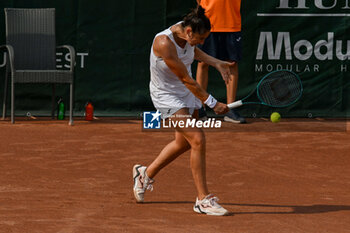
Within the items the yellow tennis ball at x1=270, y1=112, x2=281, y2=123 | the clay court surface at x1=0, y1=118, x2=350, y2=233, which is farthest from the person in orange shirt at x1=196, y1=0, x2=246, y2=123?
the clay court surface at x1=0, y1=118, x2=350, y2=233

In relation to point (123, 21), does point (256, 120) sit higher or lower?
lower

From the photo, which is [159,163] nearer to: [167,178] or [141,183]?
[141,183]

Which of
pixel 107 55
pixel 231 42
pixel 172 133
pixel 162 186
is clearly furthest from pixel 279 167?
pixel 107 55

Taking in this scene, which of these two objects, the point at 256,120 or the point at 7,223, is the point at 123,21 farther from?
the point at 7,223

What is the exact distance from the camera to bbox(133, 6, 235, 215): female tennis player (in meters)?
5.15

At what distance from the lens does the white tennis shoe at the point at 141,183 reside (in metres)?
5.55

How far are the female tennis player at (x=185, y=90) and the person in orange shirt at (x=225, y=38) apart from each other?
415 cm

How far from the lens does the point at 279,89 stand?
6402 millimetres

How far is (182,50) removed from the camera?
210 inches

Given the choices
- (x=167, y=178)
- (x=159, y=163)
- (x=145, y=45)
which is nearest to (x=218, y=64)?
(x=159, y=163)

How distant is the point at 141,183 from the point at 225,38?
4.48 m

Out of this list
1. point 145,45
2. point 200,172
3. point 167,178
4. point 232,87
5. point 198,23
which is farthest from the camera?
point 145,45

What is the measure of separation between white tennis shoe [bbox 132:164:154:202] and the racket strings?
1.22m

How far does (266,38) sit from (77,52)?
2.43 m
